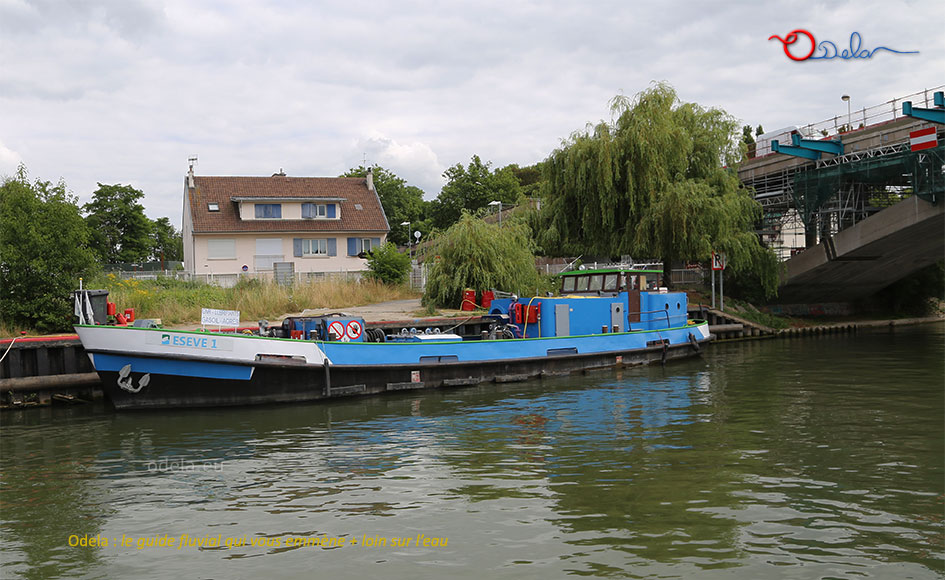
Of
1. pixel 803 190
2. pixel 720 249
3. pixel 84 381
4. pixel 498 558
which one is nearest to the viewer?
pixel 498 558

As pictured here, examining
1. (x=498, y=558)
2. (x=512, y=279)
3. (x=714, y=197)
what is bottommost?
(x=498, y=558)

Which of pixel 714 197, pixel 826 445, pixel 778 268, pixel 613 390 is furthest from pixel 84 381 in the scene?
pixel 778 268

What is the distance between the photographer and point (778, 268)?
1377 inches

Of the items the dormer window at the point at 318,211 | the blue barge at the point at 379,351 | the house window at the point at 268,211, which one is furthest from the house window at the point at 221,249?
the blue barge at the point at 379,351

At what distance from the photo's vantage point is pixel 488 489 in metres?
9.22

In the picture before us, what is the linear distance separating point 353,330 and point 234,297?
32.5 feet

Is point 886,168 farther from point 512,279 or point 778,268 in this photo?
point 512,279

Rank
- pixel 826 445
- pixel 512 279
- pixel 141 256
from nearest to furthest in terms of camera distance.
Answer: pixel 826 445 → pixel 512 279 → pixel 141 256

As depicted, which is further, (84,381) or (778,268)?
(778,268)

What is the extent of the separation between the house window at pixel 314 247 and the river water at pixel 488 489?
103ft

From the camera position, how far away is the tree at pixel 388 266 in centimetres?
3375

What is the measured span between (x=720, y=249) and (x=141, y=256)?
50.2 m

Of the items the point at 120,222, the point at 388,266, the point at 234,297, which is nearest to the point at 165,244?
the point at 120,222
